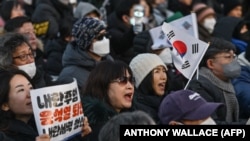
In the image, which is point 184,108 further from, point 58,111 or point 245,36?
point 245,36

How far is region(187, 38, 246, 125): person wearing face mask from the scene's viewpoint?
6.96 meters

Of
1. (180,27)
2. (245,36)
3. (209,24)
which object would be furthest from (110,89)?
(209,24)

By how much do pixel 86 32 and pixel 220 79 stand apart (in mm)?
1700

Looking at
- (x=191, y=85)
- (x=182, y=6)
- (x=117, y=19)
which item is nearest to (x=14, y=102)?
(x=191, y=85)

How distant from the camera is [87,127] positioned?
19.0ft

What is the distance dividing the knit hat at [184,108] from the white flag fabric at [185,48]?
1957 millimetres

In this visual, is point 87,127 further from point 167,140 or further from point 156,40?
point 156,40

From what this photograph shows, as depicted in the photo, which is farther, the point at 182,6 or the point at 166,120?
the point at 182,6

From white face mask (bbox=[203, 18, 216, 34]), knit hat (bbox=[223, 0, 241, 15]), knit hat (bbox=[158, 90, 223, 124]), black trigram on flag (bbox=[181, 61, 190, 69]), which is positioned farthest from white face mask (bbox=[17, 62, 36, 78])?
knit hat (bbox=[223, 0, 241, 15])

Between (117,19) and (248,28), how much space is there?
5.73 feet

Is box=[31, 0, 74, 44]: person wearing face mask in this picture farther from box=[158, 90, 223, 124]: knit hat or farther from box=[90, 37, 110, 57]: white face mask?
box=[158, 90, 223, 124]: knit hat

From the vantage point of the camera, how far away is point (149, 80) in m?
7.23

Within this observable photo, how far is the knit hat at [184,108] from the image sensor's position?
16.3 ft

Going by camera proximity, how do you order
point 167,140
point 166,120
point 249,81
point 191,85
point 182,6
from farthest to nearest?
point 182,6
point 249,81
point 191,85
point 166,120
point 167,140
